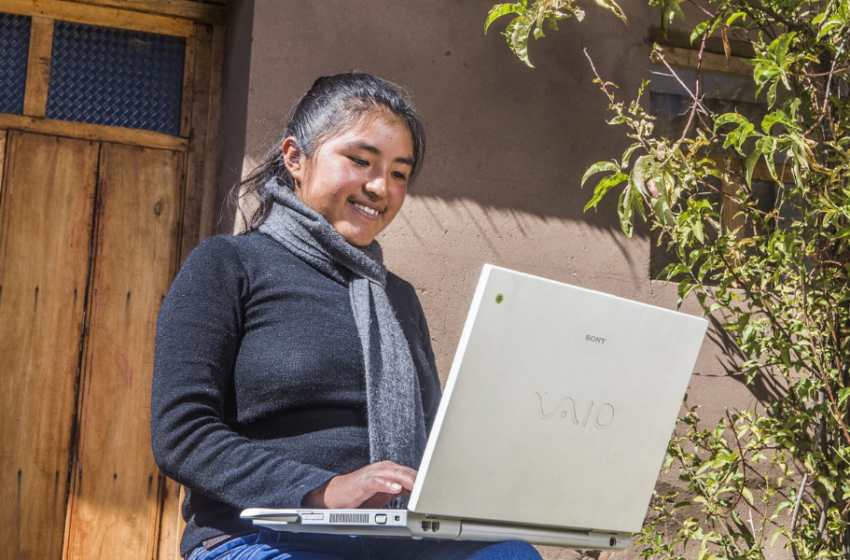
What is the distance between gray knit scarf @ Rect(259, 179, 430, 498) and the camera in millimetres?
1752

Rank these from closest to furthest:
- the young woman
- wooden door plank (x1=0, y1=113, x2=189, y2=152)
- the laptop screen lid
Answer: the laptop screen lid < the young woman < wooden door plank (x1=0, y1=113, x2=189, y2=152)

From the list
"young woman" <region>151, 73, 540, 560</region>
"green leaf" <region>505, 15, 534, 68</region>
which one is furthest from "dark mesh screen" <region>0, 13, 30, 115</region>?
"green leaf" <region>505, 15, 534, 68</region>

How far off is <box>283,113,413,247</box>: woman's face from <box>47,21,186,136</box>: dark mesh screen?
1.17 metres

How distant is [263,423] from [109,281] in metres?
1.35

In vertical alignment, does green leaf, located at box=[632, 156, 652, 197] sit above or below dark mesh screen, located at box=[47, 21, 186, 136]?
below

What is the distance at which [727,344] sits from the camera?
317 cm

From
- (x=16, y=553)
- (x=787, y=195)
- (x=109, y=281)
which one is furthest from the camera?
(x=109, y=281)

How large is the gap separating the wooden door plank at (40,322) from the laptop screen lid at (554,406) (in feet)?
5.88

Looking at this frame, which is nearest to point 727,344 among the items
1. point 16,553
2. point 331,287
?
point 331,287

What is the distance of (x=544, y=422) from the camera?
4.57ft

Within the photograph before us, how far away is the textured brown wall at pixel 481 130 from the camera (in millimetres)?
2877

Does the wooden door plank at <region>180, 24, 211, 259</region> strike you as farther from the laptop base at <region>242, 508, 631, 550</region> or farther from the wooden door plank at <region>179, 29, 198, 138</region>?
the laptop base at <region>242, 508, 631, 550</region>

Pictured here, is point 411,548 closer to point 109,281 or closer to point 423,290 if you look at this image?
point 423,290

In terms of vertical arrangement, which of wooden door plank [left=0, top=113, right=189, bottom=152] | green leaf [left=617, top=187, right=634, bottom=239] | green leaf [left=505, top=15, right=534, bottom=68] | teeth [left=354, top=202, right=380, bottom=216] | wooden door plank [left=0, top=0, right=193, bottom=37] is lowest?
teeth [left=354, top=202, right=380, bottom=216]
